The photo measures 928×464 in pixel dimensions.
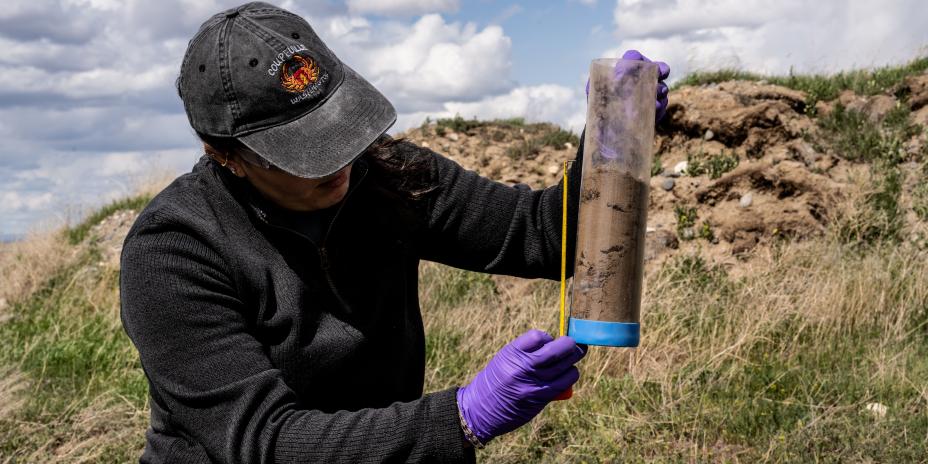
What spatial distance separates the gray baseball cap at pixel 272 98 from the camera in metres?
1.88

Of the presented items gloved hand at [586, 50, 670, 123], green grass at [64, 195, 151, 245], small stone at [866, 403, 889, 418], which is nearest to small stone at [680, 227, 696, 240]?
small stone at [866, 403, 889, 418]

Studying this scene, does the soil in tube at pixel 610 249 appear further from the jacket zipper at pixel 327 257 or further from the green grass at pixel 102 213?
the green grass at pixel 102 213

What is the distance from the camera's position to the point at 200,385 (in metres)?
1.89

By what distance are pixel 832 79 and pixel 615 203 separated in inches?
260

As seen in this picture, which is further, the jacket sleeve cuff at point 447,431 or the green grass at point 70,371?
the green grass at point 70,371

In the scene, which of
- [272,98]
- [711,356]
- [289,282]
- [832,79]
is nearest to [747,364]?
[711,356]

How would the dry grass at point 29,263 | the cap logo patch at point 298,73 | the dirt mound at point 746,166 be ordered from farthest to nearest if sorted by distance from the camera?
the dry grass at point 29,263
the dirt mound at point 746,166
the cap logo patch at point 298,73

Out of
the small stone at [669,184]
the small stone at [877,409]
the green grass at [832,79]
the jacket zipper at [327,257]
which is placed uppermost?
the green grass at [832,79]

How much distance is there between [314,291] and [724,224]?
443 centimetres

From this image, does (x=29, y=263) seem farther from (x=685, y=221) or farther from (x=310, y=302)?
(x=310, y=302)

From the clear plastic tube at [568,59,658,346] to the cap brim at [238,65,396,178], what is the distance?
0.50 m

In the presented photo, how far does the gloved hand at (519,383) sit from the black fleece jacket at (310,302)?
6 centimetres

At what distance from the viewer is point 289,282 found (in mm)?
2064

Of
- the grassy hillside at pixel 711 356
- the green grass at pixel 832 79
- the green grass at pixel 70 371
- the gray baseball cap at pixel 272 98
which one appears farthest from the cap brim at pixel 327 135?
the green grass at pixel 832 79
